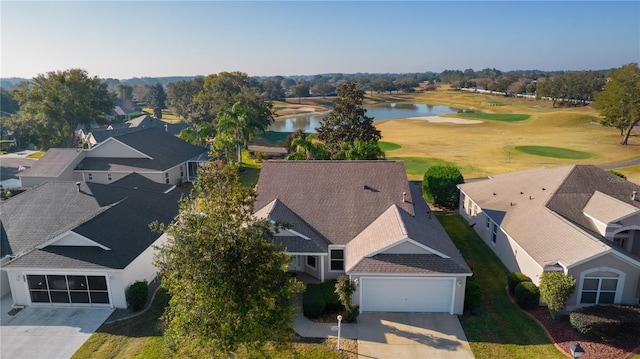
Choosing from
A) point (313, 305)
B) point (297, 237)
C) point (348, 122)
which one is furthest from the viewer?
point (348, 122)

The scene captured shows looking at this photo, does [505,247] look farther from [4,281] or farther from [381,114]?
[381,114]

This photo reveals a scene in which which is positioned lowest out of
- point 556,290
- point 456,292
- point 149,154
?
point 456,292

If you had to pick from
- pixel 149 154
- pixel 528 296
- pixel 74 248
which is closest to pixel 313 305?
pixel 528 296

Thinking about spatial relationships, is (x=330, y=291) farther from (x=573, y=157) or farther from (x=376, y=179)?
(x=573, y=157)

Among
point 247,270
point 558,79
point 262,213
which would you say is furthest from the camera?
point 558,79

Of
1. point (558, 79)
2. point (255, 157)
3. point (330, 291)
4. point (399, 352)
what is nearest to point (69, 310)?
point (330, 291)

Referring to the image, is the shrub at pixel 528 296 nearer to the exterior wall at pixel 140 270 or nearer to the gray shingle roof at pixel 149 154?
the exterior wall at pixel 140 270

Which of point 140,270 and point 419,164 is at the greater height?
point 140,270

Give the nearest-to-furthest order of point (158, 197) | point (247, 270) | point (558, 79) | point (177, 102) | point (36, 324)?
1. point (247, 270)
2. point (36, 324)
3. point (158, 197)
4. point (177, 102)
5. point (558, 79)
